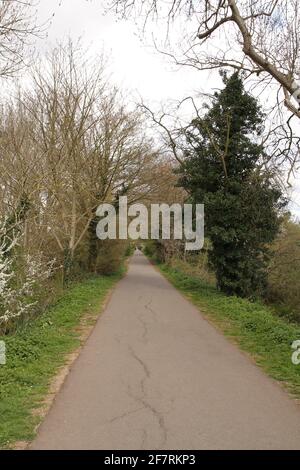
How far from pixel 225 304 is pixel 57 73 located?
1399 cm

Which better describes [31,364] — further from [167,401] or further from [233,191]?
[233,191]

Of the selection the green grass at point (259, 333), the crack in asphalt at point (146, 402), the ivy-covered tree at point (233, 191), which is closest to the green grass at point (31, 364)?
the crack in asphalt at point (146, 402)

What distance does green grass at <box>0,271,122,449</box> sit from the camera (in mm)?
5113

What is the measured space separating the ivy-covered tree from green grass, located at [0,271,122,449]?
7369 millimetres

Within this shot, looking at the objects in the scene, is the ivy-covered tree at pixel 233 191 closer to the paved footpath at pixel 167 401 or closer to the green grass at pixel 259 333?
the green grass at pixel 259 333

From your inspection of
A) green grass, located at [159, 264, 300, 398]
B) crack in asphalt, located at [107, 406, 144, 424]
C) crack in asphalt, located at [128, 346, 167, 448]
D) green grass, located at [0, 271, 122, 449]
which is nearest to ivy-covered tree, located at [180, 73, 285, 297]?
green grass, located at [159, 264, 300, 398]

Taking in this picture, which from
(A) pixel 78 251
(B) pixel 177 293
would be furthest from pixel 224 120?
→ (A) pixel 78 251

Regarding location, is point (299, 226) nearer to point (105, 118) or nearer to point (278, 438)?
point (105, 118)

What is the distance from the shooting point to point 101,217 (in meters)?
28.4

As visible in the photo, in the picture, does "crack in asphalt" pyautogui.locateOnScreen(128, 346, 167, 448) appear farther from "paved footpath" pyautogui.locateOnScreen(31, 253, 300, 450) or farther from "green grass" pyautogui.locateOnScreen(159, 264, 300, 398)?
"green grass" pyautogui.locateOnScreen(159, 264, 300, 398)

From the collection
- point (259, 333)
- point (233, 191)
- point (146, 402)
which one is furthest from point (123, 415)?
point (233, 191)

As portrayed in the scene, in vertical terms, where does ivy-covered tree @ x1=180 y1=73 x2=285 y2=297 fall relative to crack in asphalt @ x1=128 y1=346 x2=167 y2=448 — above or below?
above

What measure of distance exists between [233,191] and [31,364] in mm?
14080

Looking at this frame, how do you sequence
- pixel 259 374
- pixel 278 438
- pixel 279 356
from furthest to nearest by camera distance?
1. pixel 279 356
2. pixel 259 374
3. pixel 278 438
